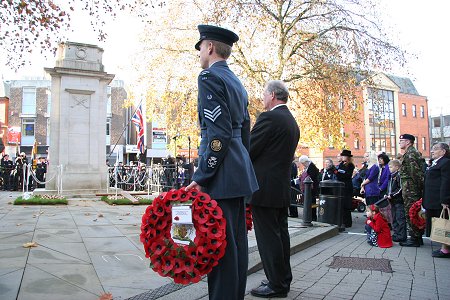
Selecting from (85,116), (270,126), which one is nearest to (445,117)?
(85,116)

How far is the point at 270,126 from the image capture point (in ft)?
13.1

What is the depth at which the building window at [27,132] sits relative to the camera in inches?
1833

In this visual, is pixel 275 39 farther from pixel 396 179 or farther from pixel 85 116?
pixel 396 179

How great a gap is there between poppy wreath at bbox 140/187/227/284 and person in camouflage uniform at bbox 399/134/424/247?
6.04 m

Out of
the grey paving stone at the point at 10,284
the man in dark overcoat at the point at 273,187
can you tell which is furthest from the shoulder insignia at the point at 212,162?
the grey paving stone at the point at 10,284

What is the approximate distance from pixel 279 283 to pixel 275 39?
17292 mm

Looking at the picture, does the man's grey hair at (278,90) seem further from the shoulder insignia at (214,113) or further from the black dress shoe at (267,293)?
the black dress shoe at (267,293)

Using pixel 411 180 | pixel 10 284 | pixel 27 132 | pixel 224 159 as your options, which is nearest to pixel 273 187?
pixel 224 159

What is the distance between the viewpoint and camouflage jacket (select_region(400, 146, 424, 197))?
7387 mm

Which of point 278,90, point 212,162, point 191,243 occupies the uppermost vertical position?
point 278,90

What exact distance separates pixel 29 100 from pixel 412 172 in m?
49.4

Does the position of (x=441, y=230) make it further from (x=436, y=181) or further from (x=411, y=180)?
(x=411, y=180)

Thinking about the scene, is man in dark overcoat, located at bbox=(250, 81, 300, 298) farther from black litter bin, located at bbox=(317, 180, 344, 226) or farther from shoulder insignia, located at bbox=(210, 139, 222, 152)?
black litter bin, located at bbox=(317, 180, 344, 226)

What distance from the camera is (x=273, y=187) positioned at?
3881mm
